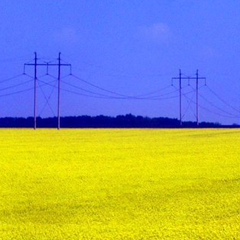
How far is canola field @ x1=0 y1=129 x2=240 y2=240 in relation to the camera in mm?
11008

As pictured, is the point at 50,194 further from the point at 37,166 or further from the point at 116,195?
the point at 37,166

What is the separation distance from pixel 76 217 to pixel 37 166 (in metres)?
5.98

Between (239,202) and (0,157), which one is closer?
(239,202)

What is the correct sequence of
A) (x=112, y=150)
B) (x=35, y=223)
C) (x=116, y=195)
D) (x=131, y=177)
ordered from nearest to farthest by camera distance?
1. (x=35, y=223)
2. (x=116, y=195)
3. (x=131, y=177)
4. (x=112, y=150)

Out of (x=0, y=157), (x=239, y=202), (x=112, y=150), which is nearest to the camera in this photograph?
(x=239, y=202)

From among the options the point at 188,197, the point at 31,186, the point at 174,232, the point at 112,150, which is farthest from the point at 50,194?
the point at 112,150

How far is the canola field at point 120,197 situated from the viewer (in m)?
11.0

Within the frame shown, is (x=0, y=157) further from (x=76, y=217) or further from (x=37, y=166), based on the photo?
(x=76, y=217)

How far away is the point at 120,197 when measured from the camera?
13383 mm

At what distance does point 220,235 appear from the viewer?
34.3 feet

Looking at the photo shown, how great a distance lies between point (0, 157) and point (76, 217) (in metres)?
8.70

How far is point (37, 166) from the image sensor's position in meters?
17.8

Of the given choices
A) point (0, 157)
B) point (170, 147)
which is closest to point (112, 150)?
point (170, 147)

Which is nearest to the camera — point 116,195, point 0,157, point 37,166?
point 116,195
